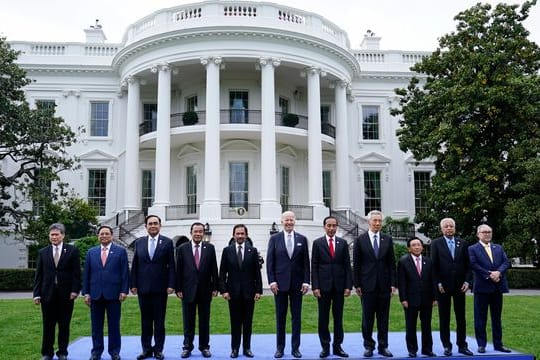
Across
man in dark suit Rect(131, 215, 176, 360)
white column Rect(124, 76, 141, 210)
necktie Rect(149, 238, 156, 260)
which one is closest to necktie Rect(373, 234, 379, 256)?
man in dark suit Rect(131, 215, 176, 360)

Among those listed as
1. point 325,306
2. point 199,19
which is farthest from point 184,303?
point 199,19

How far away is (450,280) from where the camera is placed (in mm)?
8320

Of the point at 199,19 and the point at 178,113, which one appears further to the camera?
the point at 178,113

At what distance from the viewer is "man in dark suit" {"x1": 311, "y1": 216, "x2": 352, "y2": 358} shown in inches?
317

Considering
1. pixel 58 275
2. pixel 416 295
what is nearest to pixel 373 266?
pixel 416 295

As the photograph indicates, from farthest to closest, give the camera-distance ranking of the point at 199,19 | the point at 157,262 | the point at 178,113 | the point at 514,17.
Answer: the point at 178,113
the point at 199,19
the point at 514,17
the point at 157,262

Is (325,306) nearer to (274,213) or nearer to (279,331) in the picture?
(279,331)

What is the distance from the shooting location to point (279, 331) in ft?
26.6

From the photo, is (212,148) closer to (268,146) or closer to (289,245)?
(268,146)

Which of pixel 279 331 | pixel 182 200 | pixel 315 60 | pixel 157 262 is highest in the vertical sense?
pixel 315 60

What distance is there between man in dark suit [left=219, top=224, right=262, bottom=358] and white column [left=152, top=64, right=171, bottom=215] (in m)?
15.9

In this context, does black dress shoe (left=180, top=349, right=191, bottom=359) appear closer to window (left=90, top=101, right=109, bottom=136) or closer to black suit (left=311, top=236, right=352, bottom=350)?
Answer: black suit (left=311, top=236, right=352, bottom=350)

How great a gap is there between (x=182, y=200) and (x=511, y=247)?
14660 millimetres

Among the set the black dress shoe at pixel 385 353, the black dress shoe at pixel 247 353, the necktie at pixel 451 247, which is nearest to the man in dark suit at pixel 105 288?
the black dress shoe at pixel 247 353
